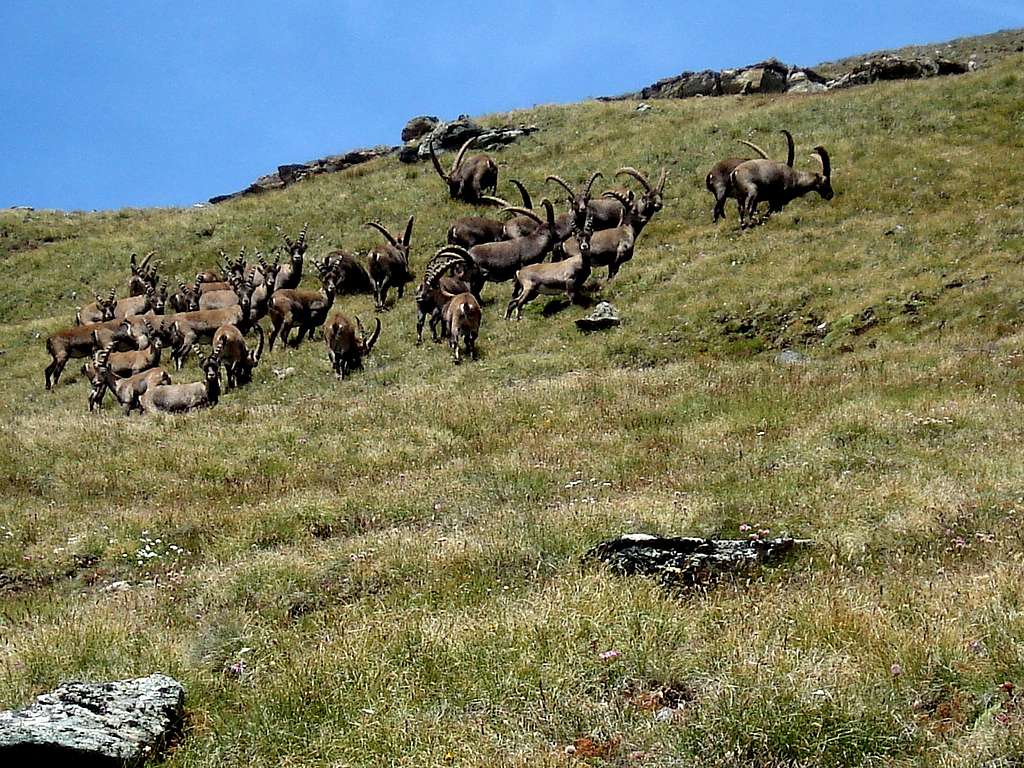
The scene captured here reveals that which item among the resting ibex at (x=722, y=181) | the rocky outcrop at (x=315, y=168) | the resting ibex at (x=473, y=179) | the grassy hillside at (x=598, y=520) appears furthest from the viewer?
the rocky outcrop at (x=315, y=168)

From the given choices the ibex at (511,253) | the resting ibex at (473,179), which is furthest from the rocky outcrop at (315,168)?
the ibex at (511,253)

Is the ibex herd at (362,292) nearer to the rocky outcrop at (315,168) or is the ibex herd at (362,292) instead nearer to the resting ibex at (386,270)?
the resting ibex at (386,270)

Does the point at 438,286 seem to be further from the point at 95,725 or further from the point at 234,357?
the point at 95,725

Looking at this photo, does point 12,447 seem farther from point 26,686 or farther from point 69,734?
point 69,734

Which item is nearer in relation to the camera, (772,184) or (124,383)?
(124,383)

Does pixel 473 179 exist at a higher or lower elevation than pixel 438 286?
higher

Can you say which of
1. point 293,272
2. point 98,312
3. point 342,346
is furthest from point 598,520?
point 98,312

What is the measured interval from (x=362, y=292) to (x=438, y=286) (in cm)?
613

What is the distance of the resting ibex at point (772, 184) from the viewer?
1013 inches

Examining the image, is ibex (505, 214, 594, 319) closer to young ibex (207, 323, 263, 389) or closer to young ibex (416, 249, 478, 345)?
young ibex (416, 249, 478, 345)

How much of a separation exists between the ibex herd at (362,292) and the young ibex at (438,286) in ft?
0.12

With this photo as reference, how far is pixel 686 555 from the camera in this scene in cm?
725

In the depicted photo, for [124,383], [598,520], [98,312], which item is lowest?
[598,520]

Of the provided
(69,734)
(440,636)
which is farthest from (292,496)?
(69,734)
